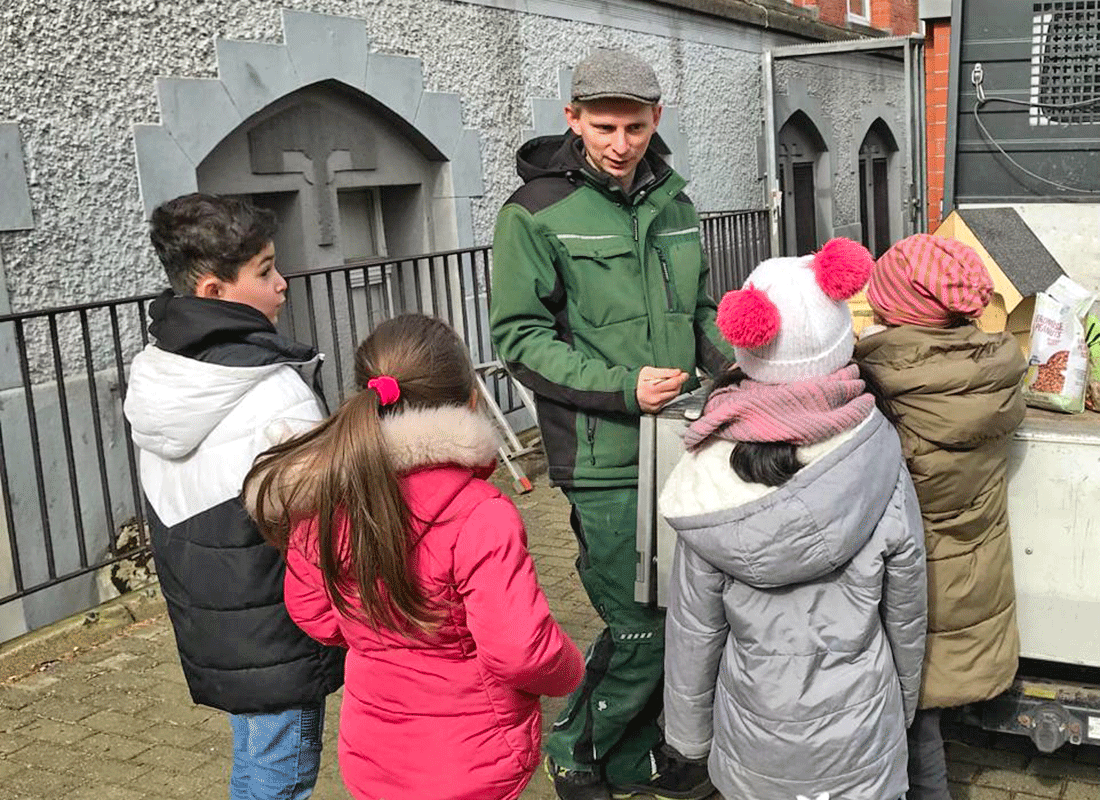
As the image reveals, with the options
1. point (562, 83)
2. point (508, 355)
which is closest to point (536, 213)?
point (508, 355)

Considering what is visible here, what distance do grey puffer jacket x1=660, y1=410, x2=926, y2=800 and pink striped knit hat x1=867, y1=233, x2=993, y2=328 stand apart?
317 mm

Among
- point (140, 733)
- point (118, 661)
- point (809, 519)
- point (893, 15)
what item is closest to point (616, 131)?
point (809, 519)

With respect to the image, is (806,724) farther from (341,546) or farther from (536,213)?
(536,213)

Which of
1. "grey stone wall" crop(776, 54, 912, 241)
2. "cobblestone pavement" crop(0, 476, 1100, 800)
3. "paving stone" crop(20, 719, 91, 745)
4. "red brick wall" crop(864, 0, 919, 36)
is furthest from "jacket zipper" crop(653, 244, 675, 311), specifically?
"red brick wall" crop(864, 0, 919, 36)

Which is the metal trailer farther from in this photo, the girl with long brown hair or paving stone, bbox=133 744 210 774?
paving stone, bbox=133 744 210 774

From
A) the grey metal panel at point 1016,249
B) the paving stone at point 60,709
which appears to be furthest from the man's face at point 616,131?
the paving stone at point 60,709

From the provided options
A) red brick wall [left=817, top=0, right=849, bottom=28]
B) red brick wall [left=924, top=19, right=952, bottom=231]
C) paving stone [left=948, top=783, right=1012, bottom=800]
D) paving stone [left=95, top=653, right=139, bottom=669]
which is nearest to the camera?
paving stone [left=948, top=783, right=1012, bottom=800]

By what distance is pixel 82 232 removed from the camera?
497 centimetres

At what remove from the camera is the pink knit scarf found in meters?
2.25

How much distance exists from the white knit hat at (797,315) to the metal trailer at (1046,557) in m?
0.41

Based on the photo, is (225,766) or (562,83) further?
(562,83)

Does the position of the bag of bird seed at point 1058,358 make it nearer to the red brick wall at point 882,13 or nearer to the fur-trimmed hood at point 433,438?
the fur-trimmed hood at point 433,438

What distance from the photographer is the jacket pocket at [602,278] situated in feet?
9.53

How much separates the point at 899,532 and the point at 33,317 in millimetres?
3480
